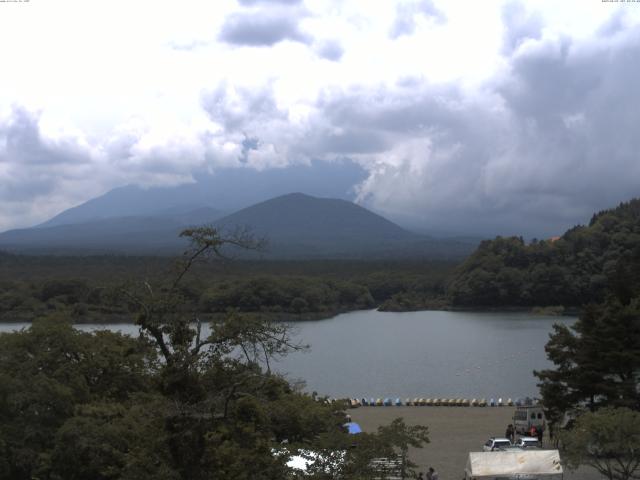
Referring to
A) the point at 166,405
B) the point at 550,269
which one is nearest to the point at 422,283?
the point at 550,269

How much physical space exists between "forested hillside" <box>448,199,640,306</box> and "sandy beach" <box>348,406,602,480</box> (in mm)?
49770

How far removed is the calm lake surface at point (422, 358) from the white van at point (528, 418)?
7.68m

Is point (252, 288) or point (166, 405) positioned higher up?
point (166, 405)

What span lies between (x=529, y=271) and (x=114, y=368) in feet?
220

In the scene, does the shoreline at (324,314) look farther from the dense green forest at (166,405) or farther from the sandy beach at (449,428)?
the dense green forest at (166,405)

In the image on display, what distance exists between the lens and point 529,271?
3066 inches

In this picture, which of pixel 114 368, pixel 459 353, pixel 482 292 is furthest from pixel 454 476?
pixel 482 292

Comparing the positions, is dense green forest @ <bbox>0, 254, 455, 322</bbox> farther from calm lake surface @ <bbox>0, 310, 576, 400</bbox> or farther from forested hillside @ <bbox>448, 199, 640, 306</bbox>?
forested hillside @ <bbox>448, 199, 640, 306</bbox>

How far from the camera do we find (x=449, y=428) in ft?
68.4

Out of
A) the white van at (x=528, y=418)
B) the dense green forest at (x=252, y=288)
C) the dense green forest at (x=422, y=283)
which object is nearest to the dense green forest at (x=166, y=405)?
the white van at (x=528, y=418)

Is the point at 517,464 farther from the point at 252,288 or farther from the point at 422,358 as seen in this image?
the point at 252,288

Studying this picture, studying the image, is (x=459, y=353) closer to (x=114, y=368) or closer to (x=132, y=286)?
(x=114, y=368)

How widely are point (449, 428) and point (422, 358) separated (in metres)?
19.4

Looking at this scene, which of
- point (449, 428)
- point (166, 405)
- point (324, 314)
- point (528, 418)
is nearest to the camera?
point (166, 405)
